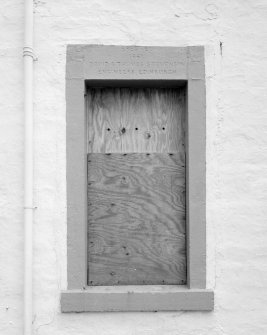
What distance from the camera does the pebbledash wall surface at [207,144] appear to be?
10.9ft

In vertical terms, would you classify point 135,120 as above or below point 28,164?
above

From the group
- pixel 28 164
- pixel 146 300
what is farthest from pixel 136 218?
pixel 28 164

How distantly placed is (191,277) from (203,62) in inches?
73.0

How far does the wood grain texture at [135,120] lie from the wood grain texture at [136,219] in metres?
0.11

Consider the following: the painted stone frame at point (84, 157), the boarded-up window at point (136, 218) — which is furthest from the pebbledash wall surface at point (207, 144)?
Answer: the boarded-up window at point (136, 218)

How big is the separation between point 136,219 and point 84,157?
730mm

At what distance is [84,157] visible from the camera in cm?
338

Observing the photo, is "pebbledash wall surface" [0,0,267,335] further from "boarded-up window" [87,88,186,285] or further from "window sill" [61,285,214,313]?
"boarded-up window" [87,88,186,285]

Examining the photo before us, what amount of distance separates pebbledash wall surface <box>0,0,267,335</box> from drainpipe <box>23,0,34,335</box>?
76 mm

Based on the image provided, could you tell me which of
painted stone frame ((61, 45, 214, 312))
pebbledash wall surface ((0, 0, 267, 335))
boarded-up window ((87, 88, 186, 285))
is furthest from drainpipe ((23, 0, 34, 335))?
boarded-up window ((87, 88, 186, 285))

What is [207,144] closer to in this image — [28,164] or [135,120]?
[135,120]

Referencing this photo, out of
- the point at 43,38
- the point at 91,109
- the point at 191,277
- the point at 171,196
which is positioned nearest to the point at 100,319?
the point at 191,277

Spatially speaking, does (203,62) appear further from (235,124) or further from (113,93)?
(113,93)

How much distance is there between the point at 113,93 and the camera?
3596 millimetres
